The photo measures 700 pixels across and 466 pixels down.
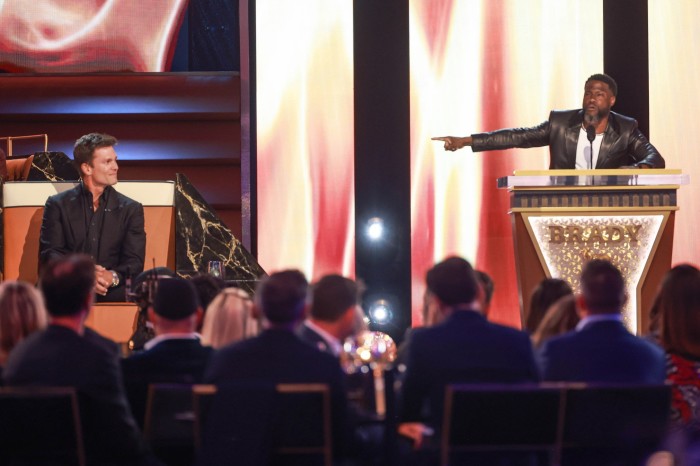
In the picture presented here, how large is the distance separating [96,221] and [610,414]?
297cm

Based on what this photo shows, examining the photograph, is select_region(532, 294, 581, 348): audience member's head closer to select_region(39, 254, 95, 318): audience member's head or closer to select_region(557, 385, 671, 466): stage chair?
select_region(557, 385, 671, 466): stage chair

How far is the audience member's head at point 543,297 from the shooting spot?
3271 mm

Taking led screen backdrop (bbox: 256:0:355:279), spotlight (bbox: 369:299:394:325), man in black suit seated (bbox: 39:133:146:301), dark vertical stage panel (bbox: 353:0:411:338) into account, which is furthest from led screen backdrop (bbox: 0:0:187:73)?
man in black suit seated (bbox: 39:133:146:301)

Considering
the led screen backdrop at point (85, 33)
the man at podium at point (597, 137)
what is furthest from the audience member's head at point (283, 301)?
the led screen backdrop at point (85, 33)

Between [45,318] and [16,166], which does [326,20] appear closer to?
[16,166]

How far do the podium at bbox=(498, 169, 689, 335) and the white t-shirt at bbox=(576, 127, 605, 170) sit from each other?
0.47 m

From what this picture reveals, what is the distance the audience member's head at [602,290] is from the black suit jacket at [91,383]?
3.77ft

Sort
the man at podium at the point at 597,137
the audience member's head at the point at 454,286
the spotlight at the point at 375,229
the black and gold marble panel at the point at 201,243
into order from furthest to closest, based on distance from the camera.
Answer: the spotlight at the point at 375,229 < the man at podium at the point at 597,137 < the black and gold marble panel at the point at 201,243 < the audience member's head at the point at 454,286

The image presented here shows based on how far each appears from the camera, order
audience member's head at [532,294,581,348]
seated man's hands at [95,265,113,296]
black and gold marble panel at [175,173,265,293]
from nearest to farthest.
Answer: audience member's head at [532,294,581,348] < seated man's hands at [95,265,113,296] < black and gold marble panel at [175,173,265,293]

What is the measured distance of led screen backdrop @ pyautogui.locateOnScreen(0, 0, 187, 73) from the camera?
711 centimetres

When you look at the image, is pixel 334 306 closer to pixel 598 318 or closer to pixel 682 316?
pixel 598 318

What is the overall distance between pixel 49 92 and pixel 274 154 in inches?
61.8

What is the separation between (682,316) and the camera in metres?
2.77

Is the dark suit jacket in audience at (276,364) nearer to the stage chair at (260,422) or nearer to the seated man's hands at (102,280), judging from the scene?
the stage chair at (260,422)
